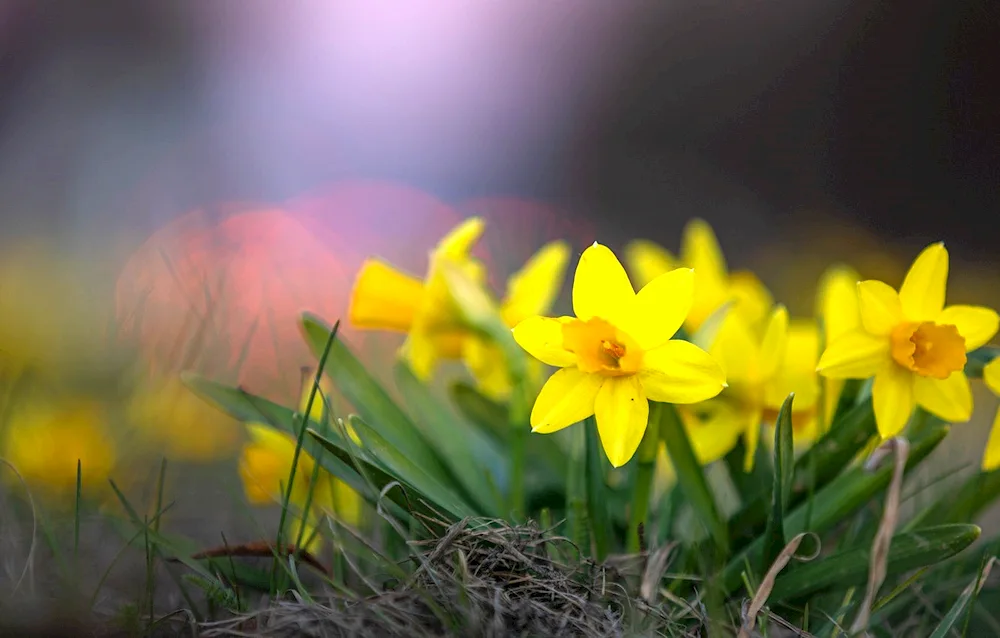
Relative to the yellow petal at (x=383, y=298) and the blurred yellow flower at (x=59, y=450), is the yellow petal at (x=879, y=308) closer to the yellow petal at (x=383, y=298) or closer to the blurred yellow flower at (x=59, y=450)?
the yellow petal at (x=383, y=298)

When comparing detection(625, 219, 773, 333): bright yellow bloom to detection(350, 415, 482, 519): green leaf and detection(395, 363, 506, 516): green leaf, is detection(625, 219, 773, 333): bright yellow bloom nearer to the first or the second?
detection(395, 363, 506, 516): green leaf

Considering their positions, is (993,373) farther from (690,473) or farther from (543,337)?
(543,337)

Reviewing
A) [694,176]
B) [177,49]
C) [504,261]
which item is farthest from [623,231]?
[177,49]

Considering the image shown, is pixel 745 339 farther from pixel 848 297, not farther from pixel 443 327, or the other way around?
pixel 443 327

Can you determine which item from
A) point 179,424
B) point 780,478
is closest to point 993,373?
point 780,478

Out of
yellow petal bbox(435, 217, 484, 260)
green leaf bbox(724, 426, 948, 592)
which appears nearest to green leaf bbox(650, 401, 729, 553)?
green leaf bbox(724, 426, 948, 592)

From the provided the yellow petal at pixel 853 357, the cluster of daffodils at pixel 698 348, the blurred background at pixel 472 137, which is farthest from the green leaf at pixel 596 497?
the blurred background at pixel 472 137
